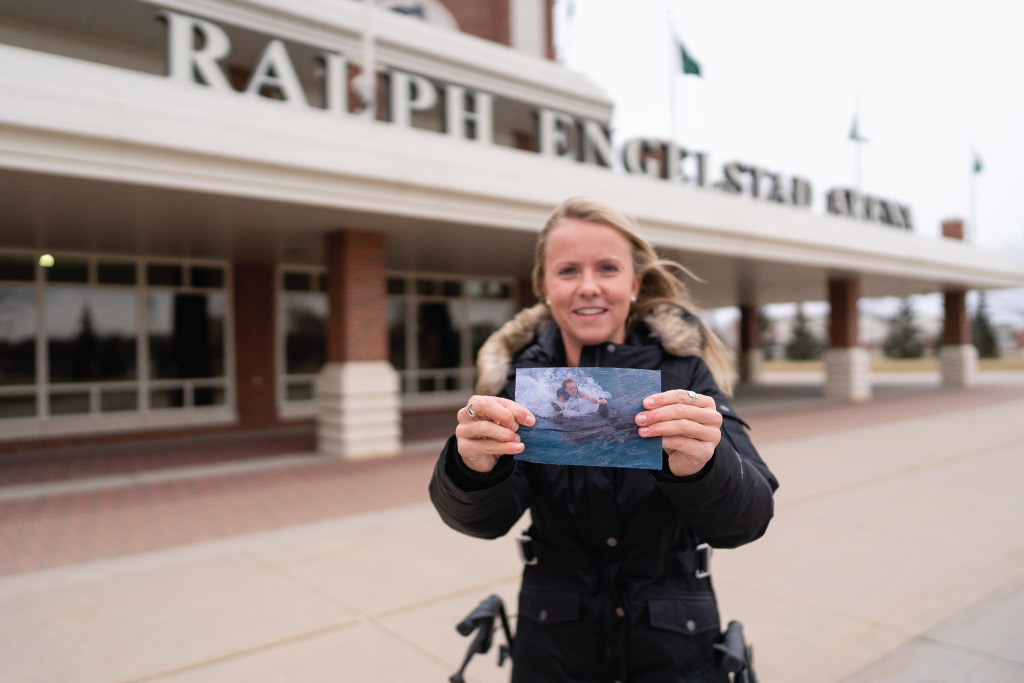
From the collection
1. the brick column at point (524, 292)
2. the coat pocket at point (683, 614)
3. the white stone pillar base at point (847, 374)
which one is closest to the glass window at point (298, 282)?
the brick column at point (524, 292)

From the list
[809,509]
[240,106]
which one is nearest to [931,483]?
[809,509]

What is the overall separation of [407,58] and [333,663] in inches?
543

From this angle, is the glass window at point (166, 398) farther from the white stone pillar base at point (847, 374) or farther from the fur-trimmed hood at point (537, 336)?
the white stone pillar base at point (847, 374)

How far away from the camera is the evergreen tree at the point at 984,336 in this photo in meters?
44.2

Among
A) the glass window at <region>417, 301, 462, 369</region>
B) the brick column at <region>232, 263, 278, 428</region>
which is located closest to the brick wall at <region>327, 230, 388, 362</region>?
the brick column at <region>232, 263, 278, 428</region>

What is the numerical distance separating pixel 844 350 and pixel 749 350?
9.19 m

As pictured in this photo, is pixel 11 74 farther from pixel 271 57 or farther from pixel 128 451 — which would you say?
pixel 128 451

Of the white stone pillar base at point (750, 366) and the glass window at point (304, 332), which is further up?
the glass window at point (304, 332)

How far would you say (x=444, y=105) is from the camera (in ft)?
36.1

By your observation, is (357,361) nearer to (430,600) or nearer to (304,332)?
(304,332)

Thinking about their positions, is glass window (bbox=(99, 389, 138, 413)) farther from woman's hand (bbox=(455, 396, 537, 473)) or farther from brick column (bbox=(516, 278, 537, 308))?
woman's hand (bbox=(455, 396, 537, 473))

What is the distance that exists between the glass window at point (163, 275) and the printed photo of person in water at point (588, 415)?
12853 millimetres

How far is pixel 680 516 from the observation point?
1.69m

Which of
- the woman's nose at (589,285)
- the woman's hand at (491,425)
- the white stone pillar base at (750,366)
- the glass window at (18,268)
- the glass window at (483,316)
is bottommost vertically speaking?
the white stone pillar base at (750,366)
